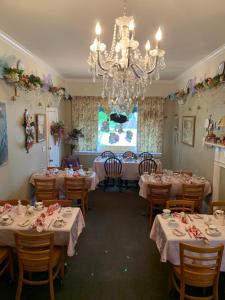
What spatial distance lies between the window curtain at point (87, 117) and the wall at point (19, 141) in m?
2.37

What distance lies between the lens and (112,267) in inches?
137

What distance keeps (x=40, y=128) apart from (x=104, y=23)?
330 cm

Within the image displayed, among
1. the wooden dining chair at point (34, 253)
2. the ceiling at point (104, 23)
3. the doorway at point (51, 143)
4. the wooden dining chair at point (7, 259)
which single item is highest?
the ceiling at point (104, 23)

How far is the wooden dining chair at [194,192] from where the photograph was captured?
15.4ft

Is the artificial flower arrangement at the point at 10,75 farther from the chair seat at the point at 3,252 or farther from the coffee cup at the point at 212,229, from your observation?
the coffee cup at the point at 212,229

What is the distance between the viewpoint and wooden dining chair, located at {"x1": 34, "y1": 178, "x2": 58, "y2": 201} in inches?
196

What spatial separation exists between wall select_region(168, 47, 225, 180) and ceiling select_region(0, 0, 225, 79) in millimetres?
422

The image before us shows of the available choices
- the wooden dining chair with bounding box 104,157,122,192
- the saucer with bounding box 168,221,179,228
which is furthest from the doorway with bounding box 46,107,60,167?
the saucer with bounding box 168,221,179,228

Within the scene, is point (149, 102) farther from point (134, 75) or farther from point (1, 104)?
point (1, 104)

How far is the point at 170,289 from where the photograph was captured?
3000mm

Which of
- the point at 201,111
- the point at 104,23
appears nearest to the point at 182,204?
the point at 201,111

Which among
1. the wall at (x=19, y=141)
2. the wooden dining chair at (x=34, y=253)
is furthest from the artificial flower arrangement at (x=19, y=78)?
the wooden dining chair at (x=34, y=253)

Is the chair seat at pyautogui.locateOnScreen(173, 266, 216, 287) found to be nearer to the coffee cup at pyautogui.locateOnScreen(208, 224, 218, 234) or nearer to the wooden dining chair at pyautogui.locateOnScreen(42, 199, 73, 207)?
the coffee cup at pyautogui.locateOnScreen(208, 224, 218, 234)

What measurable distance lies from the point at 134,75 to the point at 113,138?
4597 mm
